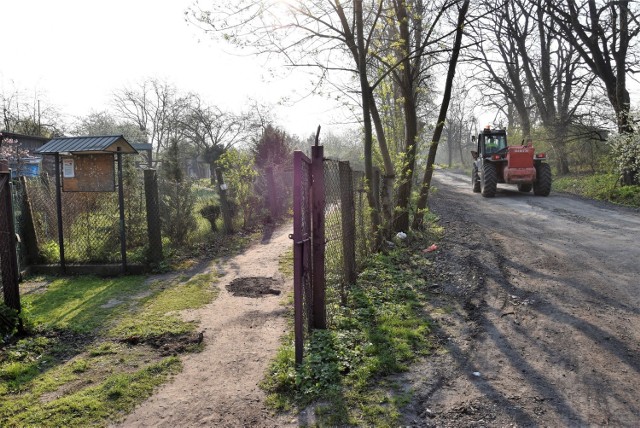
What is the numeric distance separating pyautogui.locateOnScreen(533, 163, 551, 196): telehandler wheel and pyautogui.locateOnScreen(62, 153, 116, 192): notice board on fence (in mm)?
14490

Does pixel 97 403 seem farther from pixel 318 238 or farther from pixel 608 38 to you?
pixel 608 38

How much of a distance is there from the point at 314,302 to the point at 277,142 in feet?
62.1

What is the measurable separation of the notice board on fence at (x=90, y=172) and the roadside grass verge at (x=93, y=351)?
185 centimetres

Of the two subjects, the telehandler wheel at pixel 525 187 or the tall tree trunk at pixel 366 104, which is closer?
the tall tree trunk at pixel 366 104

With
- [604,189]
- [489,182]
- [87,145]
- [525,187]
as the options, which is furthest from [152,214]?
[604,189]

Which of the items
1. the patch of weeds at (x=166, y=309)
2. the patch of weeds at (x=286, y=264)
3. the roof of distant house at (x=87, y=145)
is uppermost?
the roof of distant house at (x=87, y=145)

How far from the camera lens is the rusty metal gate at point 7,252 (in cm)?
500

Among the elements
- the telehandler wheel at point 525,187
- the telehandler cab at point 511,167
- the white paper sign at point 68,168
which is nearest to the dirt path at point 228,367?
the white paper sign at point 68,168

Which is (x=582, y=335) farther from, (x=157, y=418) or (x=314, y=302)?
(x=157, y=418)

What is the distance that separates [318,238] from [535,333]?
2295 mm

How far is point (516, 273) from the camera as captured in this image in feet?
22.0

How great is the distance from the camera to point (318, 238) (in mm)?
4676

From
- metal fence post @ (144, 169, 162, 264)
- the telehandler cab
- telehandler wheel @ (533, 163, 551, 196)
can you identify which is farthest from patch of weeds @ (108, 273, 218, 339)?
telehandler wheel @ (533, 163, 551, 196)

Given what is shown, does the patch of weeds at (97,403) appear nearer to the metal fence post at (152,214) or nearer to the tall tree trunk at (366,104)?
the metal fence post at (152,214)
